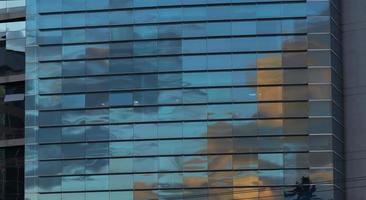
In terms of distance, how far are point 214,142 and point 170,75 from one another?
19.8 feet

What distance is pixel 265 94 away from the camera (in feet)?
172

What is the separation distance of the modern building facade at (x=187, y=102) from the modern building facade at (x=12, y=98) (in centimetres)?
265

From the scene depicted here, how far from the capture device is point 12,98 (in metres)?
57.6

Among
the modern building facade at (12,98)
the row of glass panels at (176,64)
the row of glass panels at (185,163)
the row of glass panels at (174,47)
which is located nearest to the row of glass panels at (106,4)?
the row of glass panels at (174,47)

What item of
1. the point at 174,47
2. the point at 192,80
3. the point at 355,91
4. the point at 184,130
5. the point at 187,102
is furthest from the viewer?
the point at 355,91

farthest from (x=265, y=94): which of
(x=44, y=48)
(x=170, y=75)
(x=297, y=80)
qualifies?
(x=44, y=48)

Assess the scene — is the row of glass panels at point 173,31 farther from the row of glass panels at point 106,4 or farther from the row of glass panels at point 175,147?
the row of glass panels at point 175,147

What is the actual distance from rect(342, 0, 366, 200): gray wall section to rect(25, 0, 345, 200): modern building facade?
45.4 inches

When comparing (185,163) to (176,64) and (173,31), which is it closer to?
(176,64)

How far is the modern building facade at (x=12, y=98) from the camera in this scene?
184 feet

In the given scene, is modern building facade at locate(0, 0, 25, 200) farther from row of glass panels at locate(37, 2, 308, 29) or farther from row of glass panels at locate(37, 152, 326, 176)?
row of glass panels at locate(37, 152, 326, 176)

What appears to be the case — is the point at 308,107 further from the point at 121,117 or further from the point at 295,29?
the point at 121,117

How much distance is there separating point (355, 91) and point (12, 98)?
27118 mm

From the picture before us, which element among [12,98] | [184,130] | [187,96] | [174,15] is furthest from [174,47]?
[12,98]
